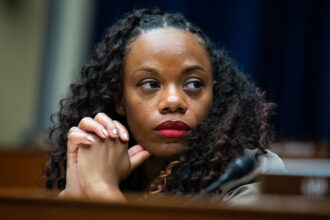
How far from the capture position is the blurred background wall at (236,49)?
450 cm

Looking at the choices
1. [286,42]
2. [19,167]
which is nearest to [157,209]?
[19,167]

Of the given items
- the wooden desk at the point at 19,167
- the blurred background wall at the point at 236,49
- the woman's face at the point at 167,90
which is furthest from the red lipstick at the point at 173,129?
the blurred background wall at the point at 236,49

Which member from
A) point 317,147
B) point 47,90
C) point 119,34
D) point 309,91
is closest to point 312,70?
point 309,91

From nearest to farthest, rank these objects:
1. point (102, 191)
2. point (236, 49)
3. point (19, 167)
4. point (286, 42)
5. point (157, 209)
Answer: point (157, 209), point (102, 191), point (19, 167), point (236, 49), point (286, 42)

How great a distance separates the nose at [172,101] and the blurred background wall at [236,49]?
10.6ft

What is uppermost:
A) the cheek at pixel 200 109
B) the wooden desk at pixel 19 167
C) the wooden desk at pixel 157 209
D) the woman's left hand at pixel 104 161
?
the wooden desk at pixel 19 167

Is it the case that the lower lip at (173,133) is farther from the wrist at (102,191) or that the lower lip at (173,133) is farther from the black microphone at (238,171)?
the black microphone at (238,171)

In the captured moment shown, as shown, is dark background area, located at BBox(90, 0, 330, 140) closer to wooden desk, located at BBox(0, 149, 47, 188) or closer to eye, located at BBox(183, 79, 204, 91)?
wooden desk, located at BBox(0, 149, 47, 188)

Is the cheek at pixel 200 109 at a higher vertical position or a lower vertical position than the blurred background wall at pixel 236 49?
lower

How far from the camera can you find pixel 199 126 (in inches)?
51.6

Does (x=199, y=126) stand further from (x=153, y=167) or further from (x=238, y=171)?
(x=238, y=171)

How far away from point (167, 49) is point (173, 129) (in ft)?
0.70

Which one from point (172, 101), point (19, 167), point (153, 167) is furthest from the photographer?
point (19, 167)

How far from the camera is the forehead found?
52.3 inches
